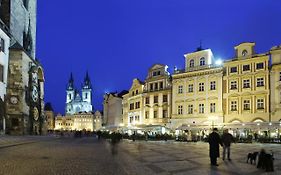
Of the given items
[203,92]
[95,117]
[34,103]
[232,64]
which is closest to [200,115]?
[203,92]

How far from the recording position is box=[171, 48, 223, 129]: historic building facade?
47125mm

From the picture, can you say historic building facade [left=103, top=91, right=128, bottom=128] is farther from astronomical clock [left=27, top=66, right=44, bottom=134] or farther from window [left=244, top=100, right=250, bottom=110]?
window [left=244, top=100, right=250, bottom=110]

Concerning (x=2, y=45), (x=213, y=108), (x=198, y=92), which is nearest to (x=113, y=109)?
(x=198, y=92)

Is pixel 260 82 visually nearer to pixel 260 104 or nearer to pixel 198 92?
pixel 260 104

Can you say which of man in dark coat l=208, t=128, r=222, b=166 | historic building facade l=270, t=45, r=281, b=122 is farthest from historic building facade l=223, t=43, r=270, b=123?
man in dark coat l=208, t=128, r=222, b=166

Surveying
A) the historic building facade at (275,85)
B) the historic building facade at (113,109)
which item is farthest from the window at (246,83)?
the historic building facade at (113,109)

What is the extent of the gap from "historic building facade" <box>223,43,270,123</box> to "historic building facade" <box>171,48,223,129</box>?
4.00ft

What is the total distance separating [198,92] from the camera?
49.4 meters

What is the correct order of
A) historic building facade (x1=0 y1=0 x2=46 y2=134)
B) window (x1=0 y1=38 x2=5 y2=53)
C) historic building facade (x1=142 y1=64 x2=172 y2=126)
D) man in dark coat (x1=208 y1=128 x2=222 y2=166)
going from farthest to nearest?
historic building facade (x1=142 y1=64 x2=172 y2=126), historic building facade (x1=0 y1=0 x2=46 y2=134), window (x1=0 y1=38 x2=5 y2=53), man in dark coat (x1=208 y1=128 x2=222 y2=166)

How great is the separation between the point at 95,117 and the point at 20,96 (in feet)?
456

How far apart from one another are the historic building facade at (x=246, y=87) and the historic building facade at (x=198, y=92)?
1.22 metres

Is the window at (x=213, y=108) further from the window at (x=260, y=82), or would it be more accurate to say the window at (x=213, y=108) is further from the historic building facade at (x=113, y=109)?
the historic building facade at (x=113, y=109)

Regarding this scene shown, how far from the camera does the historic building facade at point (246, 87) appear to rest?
4281 cm

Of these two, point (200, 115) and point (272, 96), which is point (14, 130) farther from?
point (272, 96)
